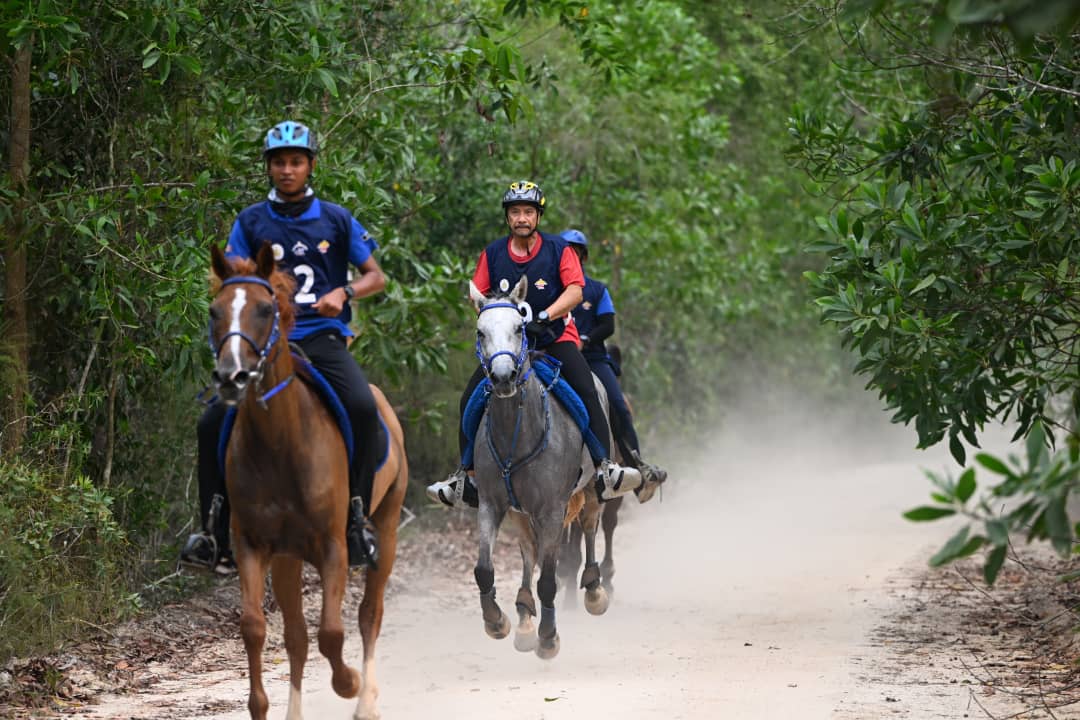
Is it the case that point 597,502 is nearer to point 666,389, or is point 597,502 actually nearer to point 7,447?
point 7,447

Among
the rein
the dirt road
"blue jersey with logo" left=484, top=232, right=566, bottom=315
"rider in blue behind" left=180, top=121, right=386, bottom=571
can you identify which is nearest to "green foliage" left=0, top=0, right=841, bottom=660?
"blue jersey with logo" left=484, top=232, right=566, bottom=315

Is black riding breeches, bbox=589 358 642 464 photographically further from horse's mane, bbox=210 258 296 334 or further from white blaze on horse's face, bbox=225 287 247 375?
white blaze on horse's face, bbox=225 287 247 375

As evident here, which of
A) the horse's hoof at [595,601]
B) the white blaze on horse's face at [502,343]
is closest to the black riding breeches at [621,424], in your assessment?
the horse's hoof at [595,601]

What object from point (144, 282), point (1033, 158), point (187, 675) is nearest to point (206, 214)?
point (144, 282)

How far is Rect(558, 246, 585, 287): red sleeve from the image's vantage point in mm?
10445

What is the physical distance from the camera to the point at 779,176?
30766mm

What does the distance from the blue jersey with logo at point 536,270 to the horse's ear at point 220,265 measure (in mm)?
3863

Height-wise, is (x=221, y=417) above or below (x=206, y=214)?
below

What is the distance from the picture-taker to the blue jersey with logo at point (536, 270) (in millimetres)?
10500

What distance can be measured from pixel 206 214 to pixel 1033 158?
21.1 ft

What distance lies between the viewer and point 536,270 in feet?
34.4

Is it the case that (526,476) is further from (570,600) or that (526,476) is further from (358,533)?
(570,600)

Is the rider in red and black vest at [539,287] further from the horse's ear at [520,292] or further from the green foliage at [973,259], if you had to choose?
the green foliage at [973,259]

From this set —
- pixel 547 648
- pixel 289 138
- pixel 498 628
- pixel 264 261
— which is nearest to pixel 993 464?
pixel 264 261
